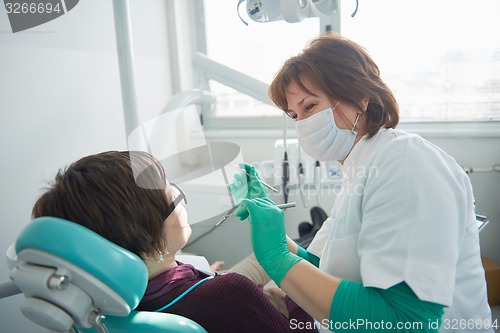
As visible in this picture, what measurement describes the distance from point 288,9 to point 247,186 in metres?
0.57

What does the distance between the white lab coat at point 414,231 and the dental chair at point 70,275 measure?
482 millimetres

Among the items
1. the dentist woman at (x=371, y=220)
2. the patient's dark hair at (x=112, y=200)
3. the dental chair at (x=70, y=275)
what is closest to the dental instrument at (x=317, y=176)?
the dentist woman at (x=371, y=220)

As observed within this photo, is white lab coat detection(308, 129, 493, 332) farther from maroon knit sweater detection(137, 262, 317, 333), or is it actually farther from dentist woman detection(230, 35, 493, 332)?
maroon knit sweater detection(137, 262, 317, 333)

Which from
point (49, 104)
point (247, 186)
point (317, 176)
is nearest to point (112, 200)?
point (247, 186)

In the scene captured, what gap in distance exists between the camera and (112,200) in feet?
2.48

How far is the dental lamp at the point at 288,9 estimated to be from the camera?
1.17 m

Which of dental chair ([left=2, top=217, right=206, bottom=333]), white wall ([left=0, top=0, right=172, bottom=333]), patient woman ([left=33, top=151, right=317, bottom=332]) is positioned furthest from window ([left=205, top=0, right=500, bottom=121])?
dental chair ([left=2, top=217, right=206, bottom=333])

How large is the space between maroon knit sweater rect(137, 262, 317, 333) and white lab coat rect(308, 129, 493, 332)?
197mm

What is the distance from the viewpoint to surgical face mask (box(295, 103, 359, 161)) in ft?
3.28

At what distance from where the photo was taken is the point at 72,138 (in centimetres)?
160

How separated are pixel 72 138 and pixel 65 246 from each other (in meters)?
1.17

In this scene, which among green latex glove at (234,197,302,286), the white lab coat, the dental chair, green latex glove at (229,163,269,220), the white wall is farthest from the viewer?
the white wall

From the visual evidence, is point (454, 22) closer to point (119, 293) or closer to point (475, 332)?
point (475, 332)

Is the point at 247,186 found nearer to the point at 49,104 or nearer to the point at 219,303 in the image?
the point at 219,303
